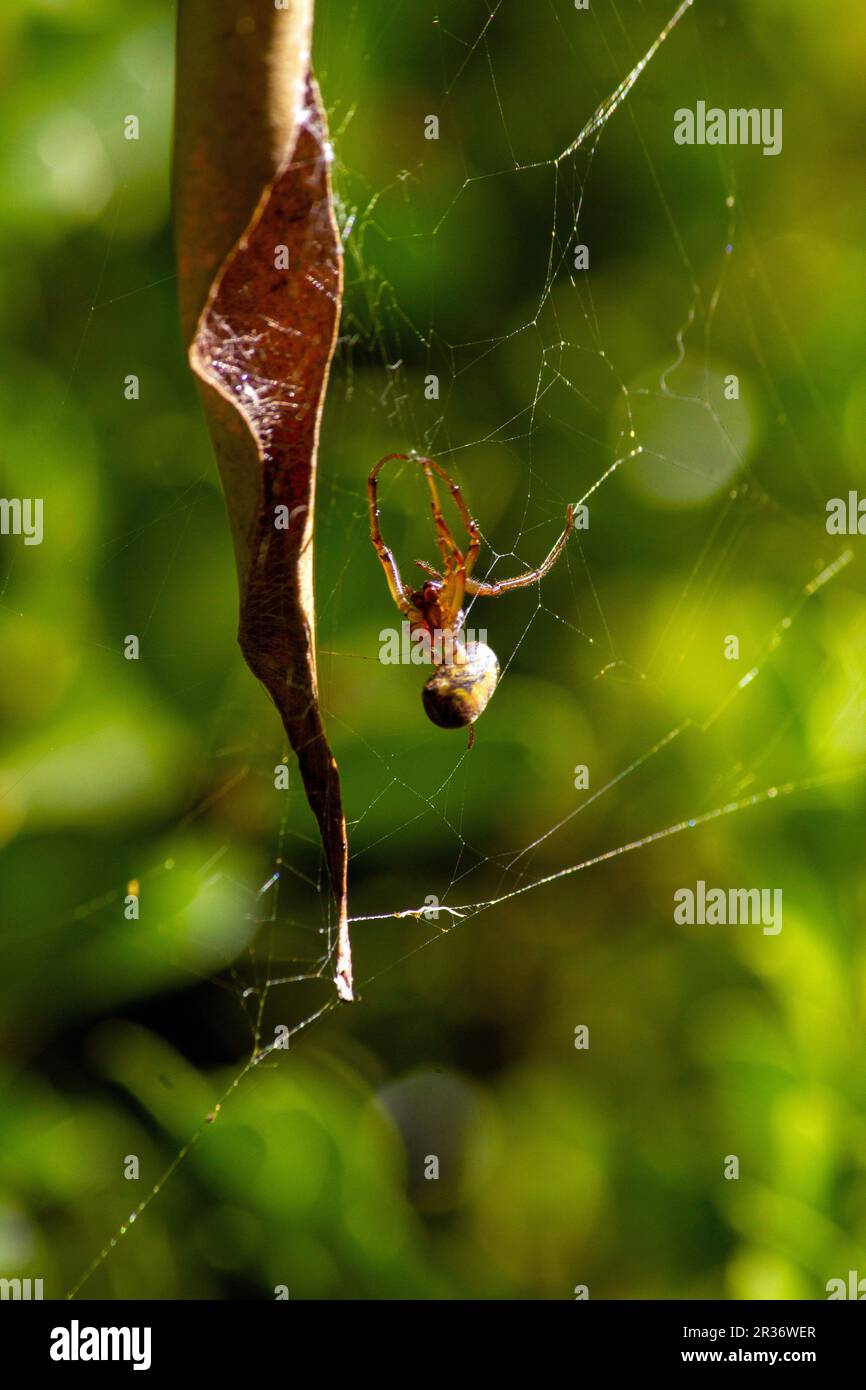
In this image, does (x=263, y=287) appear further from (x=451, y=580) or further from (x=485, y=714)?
(x=485, y=714)

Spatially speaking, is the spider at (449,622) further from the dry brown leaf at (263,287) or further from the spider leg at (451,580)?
the dry brown leaf at (263,287)

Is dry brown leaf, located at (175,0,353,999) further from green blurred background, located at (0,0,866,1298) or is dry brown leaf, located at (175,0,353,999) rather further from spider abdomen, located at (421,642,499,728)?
green blurred background, located at (0,0,866,1298)

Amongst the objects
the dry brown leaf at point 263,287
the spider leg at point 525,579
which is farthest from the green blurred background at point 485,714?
the dry brown leaf at point 263,287

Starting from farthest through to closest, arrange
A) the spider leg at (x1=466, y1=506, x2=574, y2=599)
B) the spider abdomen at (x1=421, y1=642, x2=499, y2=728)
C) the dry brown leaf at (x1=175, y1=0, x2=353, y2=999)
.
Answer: the spider leg at (x1=466, y1=506, x2=574, y2=599)
the spider abdomen at (x1=421, y1=642, x2=499, y2=728)
the dry brown leaf at (x1=175, y1=0, x2=353, y2=999)

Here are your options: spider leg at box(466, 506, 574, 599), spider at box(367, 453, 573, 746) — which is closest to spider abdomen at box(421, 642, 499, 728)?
spider at box(367, 453, 573, 746)

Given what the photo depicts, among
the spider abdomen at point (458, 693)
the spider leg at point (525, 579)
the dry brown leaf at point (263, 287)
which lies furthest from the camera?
the spider leg at point (525, 579)

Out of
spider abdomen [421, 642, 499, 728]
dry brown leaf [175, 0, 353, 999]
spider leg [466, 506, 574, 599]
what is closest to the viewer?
dry brown leaf [175, 0, 353, 999]

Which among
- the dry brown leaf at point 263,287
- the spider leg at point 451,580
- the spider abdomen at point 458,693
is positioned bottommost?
the dry brown leaf at point 263,287

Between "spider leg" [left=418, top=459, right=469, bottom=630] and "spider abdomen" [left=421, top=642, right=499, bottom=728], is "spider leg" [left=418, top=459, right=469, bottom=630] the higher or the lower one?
the higher one
